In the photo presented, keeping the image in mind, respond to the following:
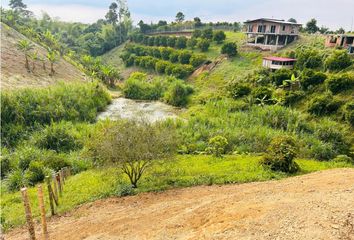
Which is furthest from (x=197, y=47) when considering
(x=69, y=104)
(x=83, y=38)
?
(x=83, y=38)

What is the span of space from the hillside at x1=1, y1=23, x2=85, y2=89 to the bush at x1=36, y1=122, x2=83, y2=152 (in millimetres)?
12321

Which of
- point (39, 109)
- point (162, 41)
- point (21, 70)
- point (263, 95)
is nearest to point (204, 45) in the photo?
point (162, 41)

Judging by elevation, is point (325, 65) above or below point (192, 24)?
below

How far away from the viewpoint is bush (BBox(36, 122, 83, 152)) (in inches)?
974

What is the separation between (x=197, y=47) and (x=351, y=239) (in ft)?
159

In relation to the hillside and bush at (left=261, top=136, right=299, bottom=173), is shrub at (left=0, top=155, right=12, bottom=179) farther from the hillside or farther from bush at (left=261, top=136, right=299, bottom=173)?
bush at (left=261, top=136, right=299, bottom=173)

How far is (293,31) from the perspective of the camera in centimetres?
4484

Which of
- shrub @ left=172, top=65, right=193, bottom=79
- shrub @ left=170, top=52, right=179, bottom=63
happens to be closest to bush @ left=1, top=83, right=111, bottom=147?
shrub @ left=172, top=65, right=193, bottom=79

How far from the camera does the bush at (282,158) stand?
18.1 metres

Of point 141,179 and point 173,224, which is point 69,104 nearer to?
point 141,179

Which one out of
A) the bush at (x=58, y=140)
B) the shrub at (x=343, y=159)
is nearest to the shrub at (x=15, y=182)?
the bush at (x=58, y=140)

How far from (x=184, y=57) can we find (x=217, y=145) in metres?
31.1

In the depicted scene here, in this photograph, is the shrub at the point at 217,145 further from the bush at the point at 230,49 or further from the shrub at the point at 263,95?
the bush at the point at 230,49

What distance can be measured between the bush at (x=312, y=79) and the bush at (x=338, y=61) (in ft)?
8.21
